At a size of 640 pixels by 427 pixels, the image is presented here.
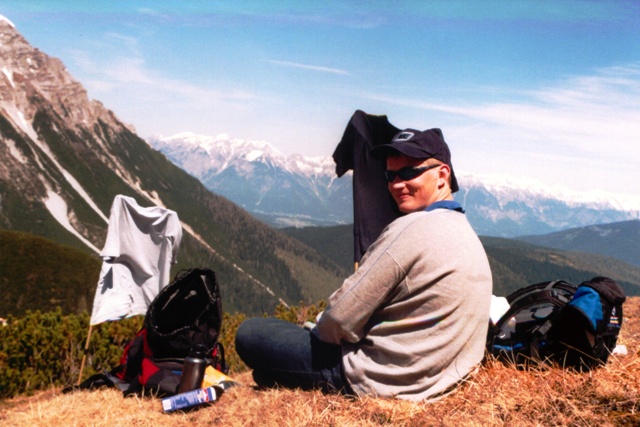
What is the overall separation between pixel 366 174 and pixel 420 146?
229 centimetres

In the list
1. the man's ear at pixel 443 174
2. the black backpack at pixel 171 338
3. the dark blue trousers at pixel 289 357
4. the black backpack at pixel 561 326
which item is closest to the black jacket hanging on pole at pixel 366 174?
the man's ear at pixel 443 174

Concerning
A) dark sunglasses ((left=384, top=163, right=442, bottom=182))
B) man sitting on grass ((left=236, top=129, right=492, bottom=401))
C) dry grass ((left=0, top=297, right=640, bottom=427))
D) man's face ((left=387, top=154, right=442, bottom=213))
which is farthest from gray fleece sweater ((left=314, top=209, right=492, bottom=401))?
dark sunglasses ((left=384, top=163, right=442, bottom=182))

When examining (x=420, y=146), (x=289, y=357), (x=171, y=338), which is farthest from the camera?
(x=171, y=338)

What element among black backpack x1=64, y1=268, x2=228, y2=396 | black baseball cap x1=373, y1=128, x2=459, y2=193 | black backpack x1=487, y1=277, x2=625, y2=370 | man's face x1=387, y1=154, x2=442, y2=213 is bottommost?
black backpack x1=64, y1=268, x2=228, y2=396

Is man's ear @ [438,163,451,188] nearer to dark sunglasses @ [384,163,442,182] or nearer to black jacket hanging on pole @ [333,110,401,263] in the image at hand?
dark sunglasses @ [384,163,442,182]

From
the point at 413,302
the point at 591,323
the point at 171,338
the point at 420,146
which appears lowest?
the point at 171,338

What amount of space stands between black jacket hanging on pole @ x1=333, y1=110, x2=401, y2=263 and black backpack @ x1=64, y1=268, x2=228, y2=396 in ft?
7.10

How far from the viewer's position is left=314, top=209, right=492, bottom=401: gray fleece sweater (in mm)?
4574

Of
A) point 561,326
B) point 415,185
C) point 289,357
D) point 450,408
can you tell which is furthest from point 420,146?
point 289,357

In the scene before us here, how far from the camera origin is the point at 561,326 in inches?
203

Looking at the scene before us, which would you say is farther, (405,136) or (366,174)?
(366,174)

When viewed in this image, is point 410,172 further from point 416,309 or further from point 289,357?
point 289,357

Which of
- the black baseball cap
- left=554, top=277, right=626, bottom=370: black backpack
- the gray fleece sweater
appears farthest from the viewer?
the black baseball cap

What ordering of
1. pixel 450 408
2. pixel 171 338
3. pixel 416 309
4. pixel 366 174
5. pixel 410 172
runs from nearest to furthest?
1. pixel 450 408
2. pixel 416 309
3. pixel 410 172
4. pixel 171 338
5. pixel 366 174
